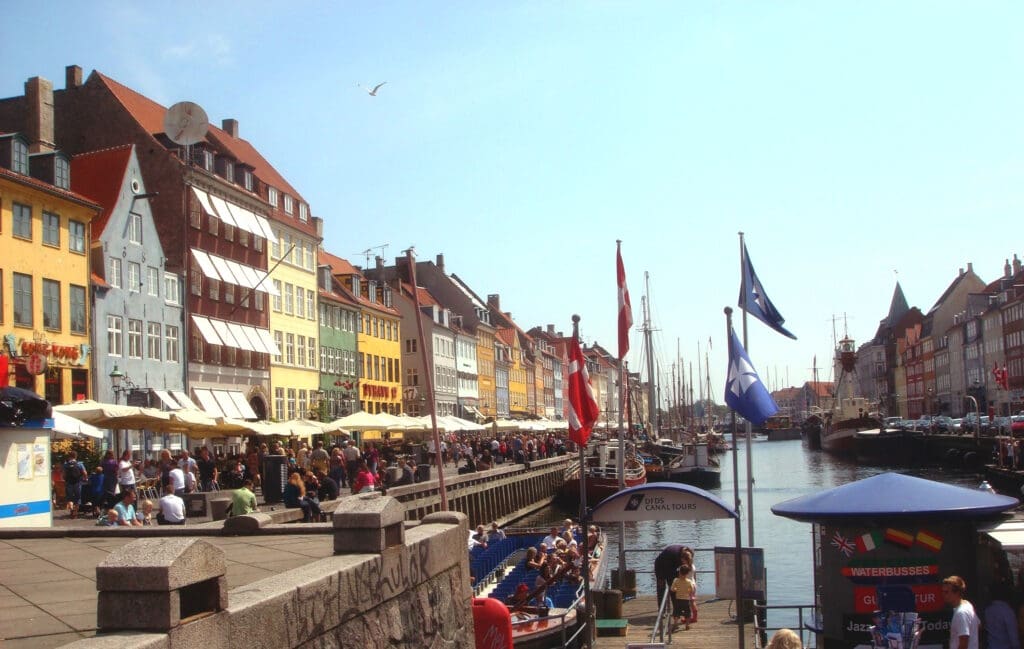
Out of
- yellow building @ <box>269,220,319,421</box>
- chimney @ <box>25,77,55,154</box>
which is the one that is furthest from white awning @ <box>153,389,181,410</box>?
yellow building @ <box>269,220,319,421</box>

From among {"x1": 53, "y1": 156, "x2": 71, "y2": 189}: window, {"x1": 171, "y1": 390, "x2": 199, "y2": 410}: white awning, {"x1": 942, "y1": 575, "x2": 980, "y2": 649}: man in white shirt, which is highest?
{"x1": 53, "y1": 156, "x2": 71, "y2": 189}: window

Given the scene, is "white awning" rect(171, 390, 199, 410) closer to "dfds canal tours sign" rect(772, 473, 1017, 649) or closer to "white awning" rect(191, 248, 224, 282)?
"white awning" rect(191, 248, 224, 282)

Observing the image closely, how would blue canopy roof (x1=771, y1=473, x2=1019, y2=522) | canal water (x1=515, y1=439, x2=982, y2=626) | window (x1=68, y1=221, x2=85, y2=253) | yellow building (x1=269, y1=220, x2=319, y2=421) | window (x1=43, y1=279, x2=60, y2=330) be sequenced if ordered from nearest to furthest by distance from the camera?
1. blue canopy roof (x1=771, y1=473, x2=1019, y2=522)
2. canal water (x1=515, y1=439, x2=982, y2=626)
3. window (x1=43, y1=279, x2=60, y2=330)
4. window (x1=68, y1=221, x2=85, y2=253)
5. yellow building (x1=269, y1=220, x2=319, y2=421)

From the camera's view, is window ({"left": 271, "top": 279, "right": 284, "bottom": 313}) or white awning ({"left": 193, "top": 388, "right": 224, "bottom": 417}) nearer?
white awning ({"left": 193, "top": 388, "right": 224, "bottom": 417})

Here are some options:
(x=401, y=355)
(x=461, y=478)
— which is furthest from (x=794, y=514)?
(x=401, y=355)

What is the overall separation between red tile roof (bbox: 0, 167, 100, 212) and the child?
25.1 metres

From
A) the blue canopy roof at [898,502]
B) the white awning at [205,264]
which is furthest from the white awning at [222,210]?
the blue canopy roof at [898,502]

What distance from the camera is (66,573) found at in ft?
34.3

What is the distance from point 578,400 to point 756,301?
412 centimetres

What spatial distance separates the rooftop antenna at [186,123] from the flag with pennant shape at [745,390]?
31569 mm

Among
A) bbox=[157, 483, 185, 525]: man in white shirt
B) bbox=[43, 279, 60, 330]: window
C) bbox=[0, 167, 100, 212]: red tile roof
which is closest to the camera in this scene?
bbox=[157, 483, 185, 525]: man in white shirt

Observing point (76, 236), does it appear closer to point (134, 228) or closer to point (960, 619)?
point (134, 228)

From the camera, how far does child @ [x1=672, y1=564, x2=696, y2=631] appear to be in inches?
757

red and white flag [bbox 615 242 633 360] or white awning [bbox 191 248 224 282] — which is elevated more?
white awning [bbox 191 248 224 282]
